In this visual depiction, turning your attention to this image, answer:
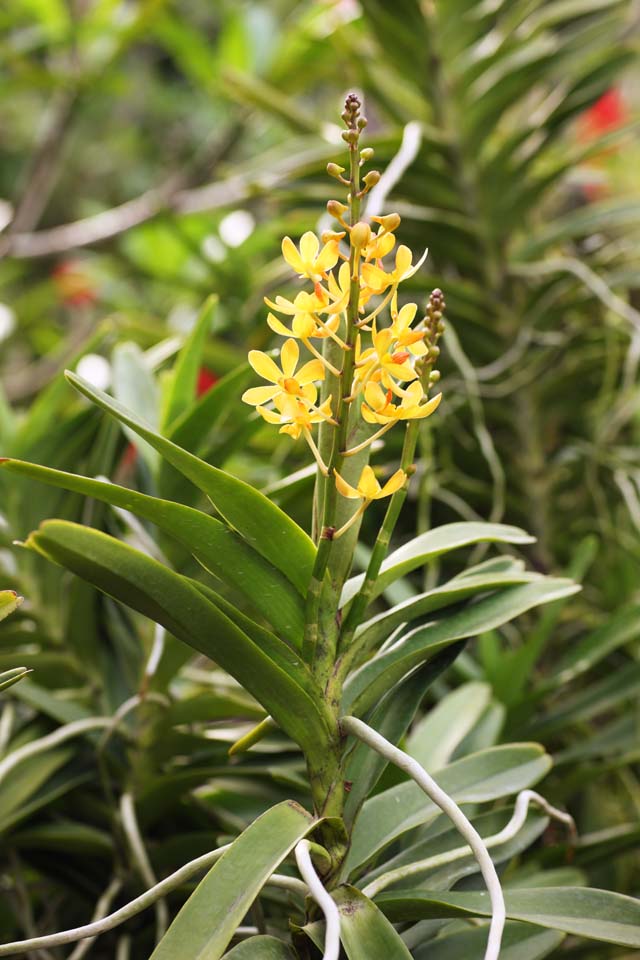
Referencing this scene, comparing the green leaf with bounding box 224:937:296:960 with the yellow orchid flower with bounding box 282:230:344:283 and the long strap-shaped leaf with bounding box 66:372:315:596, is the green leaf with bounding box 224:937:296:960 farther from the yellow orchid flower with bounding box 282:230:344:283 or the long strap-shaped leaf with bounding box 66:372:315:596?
the yellow orchid flower with bounding box 282:230:344:283

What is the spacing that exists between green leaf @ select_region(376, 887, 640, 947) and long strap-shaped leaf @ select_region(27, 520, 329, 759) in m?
0.08

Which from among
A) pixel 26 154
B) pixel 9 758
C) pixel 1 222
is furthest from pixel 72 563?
pixel 26 154

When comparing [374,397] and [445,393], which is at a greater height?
Answer: [445,393]

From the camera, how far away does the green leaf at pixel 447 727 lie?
18.7 inches

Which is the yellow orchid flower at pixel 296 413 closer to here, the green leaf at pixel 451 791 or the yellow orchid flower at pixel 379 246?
the yellow orchid flower at pixel 379 246

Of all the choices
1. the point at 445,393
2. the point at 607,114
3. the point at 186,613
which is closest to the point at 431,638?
the point at 186,613

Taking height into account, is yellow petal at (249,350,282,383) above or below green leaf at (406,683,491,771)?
above

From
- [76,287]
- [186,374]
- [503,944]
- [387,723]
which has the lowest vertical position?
[503,944]

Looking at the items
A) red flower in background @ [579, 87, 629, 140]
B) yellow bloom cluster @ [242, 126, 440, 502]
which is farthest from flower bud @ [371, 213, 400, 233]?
red flower in background @ [579, 87, 629, 140]

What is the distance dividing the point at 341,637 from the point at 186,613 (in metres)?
0.07

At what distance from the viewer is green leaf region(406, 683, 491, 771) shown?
1.56ft

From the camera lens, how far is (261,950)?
0.34 meters

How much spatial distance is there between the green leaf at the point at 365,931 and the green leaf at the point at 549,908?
19 mm

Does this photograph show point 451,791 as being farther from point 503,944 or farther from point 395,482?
point 395,482
